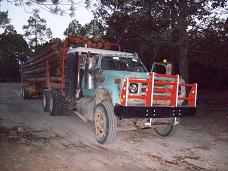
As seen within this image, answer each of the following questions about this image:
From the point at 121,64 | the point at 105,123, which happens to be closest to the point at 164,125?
the point at 105,123

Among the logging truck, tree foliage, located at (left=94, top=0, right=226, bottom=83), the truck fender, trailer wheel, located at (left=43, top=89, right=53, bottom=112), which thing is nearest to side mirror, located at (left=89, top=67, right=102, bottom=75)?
the logging truck

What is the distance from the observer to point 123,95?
646cm

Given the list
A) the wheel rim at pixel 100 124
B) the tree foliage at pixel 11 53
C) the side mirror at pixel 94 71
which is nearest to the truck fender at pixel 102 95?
the wheel rim at pixel 100 124

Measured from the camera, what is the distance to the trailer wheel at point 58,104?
10070mm

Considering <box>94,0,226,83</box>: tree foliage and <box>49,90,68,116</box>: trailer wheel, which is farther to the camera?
<box>94,0,226,83</box>: tree foliage

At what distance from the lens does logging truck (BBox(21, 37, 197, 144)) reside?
665cm

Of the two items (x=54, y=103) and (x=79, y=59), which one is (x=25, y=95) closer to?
(x=54, y=103)

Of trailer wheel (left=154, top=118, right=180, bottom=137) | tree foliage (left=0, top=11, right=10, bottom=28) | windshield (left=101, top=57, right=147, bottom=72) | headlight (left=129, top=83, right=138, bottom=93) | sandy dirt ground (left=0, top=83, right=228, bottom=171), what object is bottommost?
sandy dirt ground (left=0, top=83, right=228, bottom=171)

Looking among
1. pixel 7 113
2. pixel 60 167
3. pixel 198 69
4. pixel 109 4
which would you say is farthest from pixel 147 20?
pixel 198 69

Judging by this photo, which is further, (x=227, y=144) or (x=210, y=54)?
(x=210, y=54)

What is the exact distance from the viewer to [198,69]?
3375 centimetres

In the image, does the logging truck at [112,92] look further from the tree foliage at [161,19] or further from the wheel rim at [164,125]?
the tree foliage at [161,19]

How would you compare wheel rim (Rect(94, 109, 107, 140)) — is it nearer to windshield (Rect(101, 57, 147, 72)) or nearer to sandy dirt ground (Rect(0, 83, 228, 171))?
sandy dirt ground (Rect(0, 83, 228, 171))

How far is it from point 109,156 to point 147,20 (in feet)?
35.6
